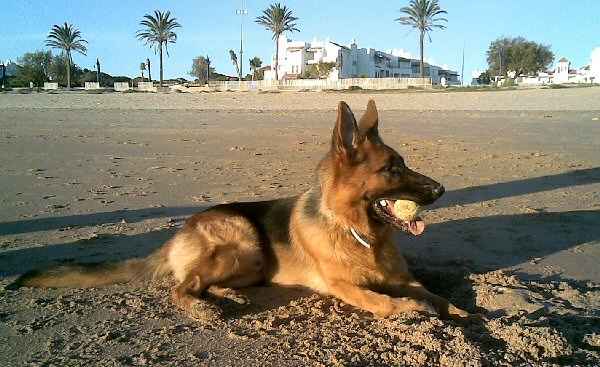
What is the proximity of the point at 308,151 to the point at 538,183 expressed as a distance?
6.15 m

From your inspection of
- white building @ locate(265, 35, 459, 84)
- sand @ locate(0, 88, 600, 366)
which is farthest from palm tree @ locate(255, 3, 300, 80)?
sand @ locate(0, 88, 600, 366)

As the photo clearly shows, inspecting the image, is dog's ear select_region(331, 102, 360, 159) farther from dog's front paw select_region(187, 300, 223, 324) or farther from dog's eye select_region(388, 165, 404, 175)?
dog's front paw select_region(187, 300, 223, 324)

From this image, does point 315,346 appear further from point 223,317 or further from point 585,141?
point 585,141

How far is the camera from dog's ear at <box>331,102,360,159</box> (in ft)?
13.4

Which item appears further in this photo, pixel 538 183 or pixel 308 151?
pixel 308 151

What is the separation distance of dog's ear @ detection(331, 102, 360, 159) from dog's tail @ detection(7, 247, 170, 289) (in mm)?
2144

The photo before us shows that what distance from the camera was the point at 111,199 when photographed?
834 centimetres

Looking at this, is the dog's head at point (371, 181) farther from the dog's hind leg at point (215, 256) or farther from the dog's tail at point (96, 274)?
the dog's tail at point (96, 274)

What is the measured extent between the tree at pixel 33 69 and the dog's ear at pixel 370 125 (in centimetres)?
9311

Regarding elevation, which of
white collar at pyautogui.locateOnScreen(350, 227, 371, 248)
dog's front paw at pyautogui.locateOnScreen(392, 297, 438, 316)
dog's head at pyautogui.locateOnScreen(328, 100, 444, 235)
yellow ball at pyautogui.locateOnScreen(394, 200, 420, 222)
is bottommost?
dog's front paw at pyautogui.locateOnScreen(392, 297, 438, 316)

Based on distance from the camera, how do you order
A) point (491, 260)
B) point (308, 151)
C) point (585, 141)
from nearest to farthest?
point (491, 260) < point (308, 151) < point (585, 141)

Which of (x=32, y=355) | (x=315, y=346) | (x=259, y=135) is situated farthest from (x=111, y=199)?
(x=259, y=135)

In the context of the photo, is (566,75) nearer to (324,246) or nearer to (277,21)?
(277,21)

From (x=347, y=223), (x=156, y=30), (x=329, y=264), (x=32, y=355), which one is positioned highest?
(x=156, y=30)
